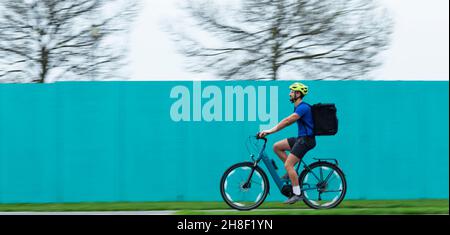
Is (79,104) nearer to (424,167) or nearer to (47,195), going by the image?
(47,195)

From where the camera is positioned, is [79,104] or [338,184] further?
[79,104]

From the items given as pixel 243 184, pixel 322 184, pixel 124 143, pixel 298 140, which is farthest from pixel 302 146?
pixel 124 143

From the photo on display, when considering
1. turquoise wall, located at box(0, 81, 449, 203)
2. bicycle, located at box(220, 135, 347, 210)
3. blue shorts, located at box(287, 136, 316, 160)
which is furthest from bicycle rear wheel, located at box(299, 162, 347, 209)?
turquoise wall, located at box(0, 81, 449, 203)

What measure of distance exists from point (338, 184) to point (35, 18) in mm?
7588

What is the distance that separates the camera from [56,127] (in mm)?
11984

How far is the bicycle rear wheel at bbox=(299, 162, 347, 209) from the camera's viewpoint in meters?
10.1

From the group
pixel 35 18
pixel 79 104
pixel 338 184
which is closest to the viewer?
pixel 338 184

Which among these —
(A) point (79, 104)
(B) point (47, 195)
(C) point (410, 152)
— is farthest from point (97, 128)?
(C) point (410, 152)

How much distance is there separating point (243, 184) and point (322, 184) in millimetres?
1094

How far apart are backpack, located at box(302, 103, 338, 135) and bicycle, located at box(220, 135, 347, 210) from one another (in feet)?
1.36

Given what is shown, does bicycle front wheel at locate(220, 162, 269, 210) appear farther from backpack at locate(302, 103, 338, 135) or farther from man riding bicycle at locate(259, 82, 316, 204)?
backpack at locate(302, 103, 338, 135)

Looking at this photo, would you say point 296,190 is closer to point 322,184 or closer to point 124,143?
point 322,184

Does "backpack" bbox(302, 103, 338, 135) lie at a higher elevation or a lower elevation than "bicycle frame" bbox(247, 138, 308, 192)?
higher

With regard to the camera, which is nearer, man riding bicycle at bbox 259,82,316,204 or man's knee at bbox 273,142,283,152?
man riding bicycle at bbox 259,82,316,204
